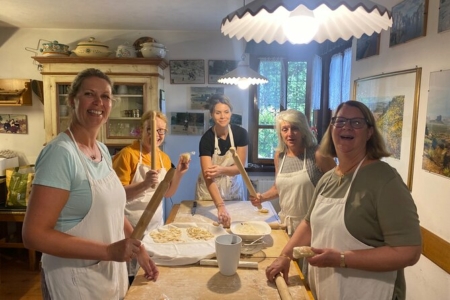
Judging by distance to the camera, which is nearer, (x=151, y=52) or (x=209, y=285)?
(x=209, y=285)

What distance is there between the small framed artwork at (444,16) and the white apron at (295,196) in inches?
34.4

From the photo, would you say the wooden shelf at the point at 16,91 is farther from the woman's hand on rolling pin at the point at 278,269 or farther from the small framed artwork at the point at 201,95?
the woman's hand on rolling pin at the point at 278,269

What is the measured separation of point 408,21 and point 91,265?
1.88 m

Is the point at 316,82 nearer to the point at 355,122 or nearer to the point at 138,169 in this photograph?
the point at 138,169

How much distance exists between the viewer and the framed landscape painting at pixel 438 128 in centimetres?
141

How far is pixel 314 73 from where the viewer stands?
352 cm

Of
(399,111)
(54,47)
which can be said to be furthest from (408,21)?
(54,47)

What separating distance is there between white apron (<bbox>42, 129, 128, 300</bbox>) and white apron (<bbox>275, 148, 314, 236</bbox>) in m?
0.96

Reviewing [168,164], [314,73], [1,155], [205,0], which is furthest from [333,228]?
[1,155]

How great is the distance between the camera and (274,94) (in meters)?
3.62

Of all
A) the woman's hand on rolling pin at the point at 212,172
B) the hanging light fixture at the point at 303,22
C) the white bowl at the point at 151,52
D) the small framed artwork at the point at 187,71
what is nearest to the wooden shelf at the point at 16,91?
the white bowl at the point at 151,52

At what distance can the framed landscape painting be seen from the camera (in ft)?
4.64

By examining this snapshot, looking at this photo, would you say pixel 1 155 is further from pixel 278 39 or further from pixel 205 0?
pixel 278 39

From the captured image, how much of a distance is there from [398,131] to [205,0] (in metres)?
1.67
